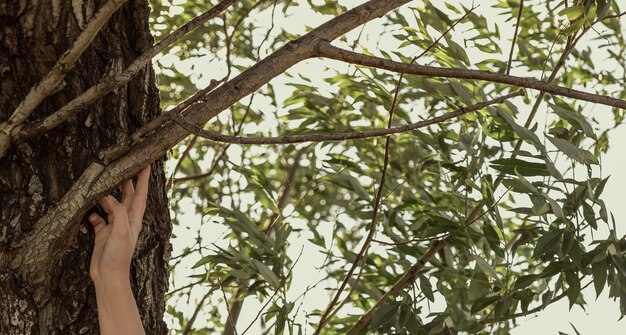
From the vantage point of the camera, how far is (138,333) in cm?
132

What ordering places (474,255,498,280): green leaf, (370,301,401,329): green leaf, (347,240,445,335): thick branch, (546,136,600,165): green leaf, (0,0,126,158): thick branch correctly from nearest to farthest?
(0,0,126,158): thick branch → (546,136,600,165): green leaf → (474,255,498,280): green leaf → (370,301,401,329): green leaf → (347,240,445,335): thick branch

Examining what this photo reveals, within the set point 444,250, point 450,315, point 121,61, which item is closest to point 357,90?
point 444,250

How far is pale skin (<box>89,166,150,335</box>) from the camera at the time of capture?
1.28 metres

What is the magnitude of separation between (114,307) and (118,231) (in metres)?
0.09

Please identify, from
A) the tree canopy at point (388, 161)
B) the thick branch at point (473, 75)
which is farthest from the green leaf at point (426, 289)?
the thick branch at point (473, 75)

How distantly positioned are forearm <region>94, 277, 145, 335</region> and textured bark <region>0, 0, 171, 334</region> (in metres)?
0.03

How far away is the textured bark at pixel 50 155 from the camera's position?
4.12 ft

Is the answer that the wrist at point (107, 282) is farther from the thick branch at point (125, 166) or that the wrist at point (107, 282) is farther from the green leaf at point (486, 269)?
the green leaf at point (486, 269)

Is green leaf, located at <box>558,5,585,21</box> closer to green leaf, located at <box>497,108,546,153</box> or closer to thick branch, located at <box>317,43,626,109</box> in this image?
green leaf, located at <box>497,108,546,153</box>

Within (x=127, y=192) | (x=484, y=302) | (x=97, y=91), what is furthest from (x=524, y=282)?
(x=97, y=91)

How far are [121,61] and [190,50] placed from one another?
1.42 meters

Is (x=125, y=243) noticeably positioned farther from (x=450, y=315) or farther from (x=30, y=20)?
(x=450, y=315)

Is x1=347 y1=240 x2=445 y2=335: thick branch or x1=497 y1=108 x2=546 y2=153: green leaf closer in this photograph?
x1=497 y1=108 x2=546 y2=153: green leaf

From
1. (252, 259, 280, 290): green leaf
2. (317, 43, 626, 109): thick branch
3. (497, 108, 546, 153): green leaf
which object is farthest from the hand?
(497, 108, 546, 153): green leaf
